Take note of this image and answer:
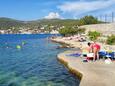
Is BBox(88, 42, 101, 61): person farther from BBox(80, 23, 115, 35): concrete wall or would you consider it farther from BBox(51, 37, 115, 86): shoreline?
BBox(80, 23, 115, 35): concrete wall

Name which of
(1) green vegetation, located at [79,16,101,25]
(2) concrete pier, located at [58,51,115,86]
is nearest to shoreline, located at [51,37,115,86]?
(2) concrete pier, located at [58,51,115,86]

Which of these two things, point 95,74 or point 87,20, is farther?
point 87,20

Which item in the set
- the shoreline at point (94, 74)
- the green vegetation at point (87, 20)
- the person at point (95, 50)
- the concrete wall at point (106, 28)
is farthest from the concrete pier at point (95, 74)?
the green vegetation at point (87, 20)

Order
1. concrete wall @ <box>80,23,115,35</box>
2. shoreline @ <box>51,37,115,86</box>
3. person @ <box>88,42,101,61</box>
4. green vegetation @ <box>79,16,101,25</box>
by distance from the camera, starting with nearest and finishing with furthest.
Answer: shoreline @ <box>51,37,115,86</box> < person @ <box>88,42,101,61</box> < concrete wall @ <box>80,23,115,35</box> < green vegetation @ <box>79,16,101,25</box>

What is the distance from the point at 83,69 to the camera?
79.7ft

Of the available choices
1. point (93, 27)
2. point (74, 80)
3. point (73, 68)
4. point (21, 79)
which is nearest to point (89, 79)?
point (74, 80)

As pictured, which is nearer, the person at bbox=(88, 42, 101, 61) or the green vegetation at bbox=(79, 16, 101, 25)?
the person at bbox=(88, 42, 101, 61)

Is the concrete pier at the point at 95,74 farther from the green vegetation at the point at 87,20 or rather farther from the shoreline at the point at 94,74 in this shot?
the green vegetation at the point at 87,20

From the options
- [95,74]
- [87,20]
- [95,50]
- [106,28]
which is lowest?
[95,74]

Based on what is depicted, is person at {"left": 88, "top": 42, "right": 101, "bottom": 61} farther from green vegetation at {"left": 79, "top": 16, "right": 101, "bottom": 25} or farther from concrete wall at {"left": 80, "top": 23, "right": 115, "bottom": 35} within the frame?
green vegetation at {"left": 79, "top": 16, "right": 101, "bottom": 25}

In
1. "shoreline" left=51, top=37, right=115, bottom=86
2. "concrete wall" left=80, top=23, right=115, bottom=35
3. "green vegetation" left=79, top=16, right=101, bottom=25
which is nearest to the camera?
"shoreline" left=51, top=37, right=115, bottom=86

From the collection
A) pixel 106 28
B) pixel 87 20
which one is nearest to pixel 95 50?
pixel 106 28

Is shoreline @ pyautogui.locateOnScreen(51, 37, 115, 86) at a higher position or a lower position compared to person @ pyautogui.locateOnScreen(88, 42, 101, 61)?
lower

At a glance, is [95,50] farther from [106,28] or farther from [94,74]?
[106,28]
